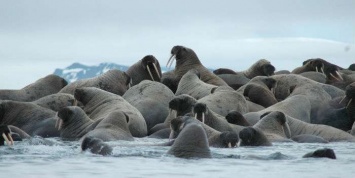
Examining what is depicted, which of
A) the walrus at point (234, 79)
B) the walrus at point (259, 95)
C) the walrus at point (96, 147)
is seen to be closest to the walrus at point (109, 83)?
the walrus at point (259, 95)

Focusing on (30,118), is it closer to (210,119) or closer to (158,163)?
(210,119)

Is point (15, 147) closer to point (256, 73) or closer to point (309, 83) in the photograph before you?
point (309, 83)

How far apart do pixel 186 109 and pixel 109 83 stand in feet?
16.2

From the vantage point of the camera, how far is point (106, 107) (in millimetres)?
20844

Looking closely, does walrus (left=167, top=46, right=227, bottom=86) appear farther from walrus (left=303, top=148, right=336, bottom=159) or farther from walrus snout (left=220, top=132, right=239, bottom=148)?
walrus (left=303, top=148, right=336, bottom=159)

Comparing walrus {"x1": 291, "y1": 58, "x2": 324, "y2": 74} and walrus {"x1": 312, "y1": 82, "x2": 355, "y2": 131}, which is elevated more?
walrus {"x1": 291, "y1": 58, "x2": 324, "y2": 74}

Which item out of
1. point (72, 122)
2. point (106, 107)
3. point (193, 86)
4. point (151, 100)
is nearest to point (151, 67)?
point (193, 86)

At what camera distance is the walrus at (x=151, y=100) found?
21.4m

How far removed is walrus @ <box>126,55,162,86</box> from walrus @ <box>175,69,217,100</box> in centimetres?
132

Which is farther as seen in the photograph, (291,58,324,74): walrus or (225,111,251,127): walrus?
(291,58,324,74): walrus

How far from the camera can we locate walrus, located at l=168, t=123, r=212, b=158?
46.0 feet

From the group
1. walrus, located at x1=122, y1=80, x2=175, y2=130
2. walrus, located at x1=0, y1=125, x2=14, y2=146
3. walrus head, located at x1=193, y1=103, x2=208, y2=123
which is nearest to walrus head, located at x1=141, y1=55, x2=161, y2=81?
walrus, located at x1=122, y1=80, x2=175, y2=130

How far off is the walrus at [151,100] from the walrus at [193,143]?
705cm

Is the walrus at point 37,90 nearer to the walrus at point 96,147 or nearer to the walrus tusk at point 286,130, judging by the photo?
the walrus tusk at point 286,130
